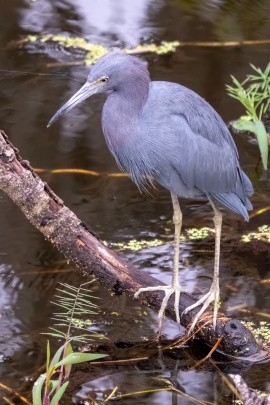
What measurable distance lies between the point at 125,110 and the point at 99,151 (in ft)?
5.72

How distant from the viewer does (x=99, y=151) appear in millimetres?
5652

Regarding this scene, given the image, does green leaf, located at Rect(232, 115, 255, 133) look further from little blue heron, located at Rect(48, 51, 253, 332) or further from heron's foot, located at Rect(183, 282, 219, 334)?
heron's foot, located at Rect(183, 282, 219, 334)

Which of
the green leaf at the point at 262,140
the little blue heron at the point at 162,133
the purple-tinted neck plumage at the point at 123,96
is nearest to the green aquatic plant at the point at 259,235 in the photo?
the green leaf at the point at 262,140

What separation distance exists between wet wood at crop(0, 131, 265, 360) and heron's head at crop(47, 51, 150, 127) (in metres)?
0.32

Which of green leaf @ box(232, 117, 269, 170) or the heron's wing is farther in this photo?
green leaf @ box(232, 117, 269, 170)

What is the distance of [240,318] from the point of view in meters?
4.19

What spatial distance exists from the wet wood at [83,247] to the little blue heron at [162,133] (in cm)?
5

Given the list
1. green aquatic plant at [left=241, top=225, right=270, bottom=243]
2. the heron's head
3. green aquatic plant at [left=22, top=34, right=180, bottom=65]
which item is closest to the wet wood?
the heron's head

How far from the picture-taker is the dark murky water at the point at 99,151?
13.6 ft

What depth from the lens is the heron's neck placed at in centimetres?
390

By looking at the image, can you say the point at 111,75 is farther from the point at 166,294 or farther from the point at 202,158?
the point at 166,294

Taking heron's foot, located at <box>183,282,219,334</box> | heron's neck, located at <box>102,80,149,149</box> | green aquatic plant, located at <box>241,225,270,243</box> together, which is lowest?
green aquatic plant, located at <box>241,225,270,243</box>

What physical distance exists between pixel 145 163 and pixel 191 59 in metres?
2.99

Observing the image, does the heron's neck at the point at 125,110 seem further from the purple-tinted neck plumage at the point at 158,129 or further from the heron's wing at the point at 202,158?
the heron's wing at the point at 202,158
